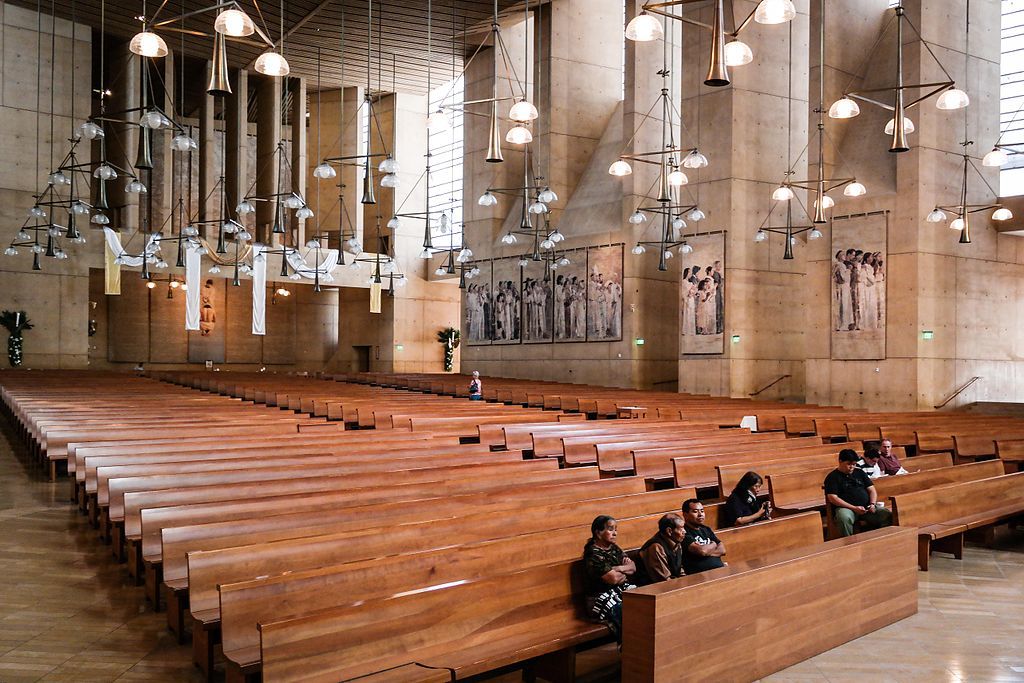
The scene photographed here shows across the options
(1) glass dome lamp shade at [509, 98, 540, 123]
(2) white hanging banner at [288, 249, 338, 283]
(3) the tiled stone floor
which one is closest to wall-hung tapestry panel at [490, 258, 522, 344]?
Result: (2) white hanging banner at [288, 249, 338, 283]

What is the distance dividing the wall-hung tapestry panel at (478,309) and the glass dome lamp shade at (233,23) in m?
18.7

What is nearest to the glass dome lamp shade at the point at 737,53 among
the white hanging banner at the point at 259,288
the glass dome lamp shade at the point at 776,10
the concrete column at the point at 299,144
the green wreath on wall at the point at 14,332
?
the glass dome lamp shade at the point at 776,10

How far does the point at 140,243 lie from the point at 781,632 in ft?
81.6

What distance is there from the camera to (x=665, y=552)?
13.3ft

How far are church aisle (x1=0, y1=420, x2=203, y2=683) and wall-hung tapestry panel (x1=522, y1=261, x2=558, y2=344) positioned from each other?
16.9 metres

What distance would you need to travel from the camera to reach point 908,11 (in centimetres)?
1570

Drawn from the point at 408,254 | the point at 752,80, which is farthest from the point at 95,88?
the point at 752,80

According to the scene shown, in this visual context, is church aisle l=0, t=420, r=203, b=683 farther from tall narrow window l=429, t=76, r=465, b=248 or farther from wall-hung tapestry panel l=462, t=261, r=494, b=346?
tall narrow window l=429, t=76, r=465, b=248

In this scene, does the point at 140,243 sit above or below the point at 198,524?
above

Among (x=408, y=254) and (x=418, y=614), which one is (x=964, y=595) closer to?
(x=418, y=614)

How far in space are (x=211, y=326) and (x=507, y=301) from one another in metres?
12.9

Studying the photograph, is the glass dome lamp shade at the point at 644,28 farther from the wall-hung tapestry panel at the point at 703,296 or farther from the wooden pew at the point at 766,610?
the wall-hung tapestry panel at the point at 703,296

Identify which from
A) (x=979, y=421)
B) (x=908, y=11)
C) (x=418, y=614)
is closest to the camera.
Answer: (x=418, y=614)

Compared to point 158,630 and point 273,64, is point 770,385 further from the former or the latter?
point 158,630
